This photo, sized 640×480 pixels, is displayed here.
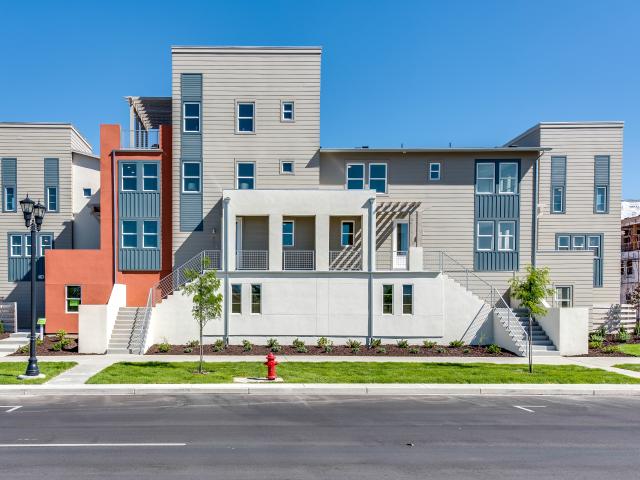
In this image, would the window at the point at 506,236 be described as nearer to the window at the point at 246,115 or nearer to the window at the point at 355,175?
the window at the point at 355,175

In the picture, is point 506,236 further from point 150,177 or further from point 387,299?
point 150,177

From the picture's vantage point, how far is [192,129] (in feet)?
80.3

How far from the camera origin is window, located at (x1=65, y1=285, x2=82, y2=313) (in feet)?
76.8

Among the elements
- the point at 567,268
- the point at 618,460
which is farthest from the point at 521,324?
the point at 618,460

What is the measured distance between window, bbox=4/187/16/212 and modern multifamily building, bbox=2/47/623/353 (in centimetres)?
603

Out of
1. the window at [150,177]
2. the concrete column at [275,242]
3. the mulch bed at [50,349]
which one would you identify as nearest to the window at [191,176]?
the window at [150,177]

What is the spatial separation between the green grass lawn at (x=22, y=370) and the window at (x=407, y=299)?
1413cm

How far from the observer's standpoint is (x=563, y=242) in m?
28.5

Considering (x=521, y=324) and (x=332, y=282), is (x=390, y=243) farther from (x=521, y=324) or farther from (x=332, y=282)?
(x=521, y=324)

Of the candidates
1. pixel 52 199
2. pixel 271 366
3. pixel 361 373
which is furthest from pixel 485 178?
pixel 52 199

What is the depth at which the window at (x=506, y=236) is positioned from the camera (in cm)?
2514

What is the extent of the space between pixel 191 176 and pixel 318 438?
17.9 metres

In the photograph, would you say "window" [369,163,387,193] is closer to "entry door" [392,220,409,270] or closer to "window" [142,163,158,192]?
"entry door" [392,220,409,270]

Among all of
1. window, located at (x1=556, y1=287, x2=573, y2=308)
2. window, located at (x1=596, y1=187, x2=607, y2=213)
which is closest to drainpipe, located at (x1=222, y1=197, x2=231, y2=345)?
window, located at (x1=556, y1=287, x2=573, y2=308)
